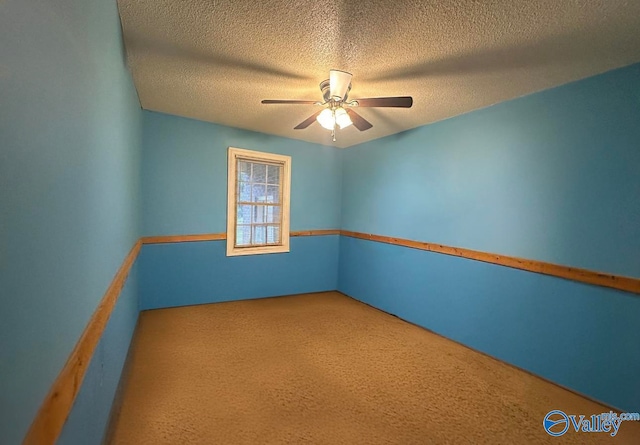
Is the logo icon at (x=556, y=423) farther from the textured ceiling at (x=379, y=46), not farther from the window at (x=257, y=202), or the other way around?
the window at (x=257, y=202)

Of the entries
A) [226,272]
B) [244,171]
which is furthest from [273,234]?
[244,171]

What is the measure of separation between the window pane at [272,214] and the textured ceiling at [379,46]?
1786 mm

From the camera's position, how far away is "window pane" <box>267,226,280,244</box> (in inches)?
168

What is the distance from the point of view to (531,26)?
63.6 inches

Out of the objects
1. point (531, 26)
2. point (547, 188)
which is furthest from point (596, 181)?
point (531, 26)

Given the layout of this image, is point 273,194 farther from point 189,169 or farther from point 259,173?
point 189,169

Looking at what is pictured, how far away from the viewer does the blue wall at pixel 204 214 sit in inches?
134

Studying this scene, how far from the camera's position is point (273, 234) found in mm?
4309

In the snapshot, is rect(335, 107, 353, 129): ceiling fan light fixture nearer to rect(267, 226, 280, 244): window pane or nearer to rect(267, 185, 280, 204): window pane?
rect(267, 185, 280, 204): window pane

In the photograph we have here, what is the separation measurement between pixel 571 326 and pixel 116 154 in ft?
11.3

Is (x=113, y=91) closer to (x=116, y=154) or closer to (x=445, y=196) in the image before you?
(x=116, y=154)

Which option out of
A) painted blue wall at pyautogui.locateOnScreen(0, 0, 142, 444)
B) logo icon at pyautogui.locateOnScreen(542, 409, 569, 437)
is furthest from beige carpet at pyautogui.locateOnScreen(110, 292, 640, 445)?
painted blue wall at pyautogui.locateOnScreen(0, 0, 142, 444)

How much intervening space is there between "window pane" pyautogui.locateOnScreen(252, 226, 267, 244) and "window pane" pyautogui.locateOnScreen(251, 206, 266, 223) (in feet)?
0.34

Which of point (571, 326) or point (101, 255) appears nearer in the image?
point (101, 255)
